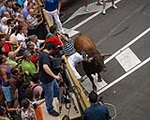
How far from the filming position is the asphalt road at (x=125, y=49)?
1442 cm

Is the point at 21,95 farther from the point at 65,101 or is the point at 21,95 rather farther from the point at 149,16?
the point at 149,16

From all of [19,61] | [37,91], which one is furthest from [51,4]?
[37,91]

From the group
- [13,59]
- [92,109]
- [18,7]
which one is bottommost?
[92,109]

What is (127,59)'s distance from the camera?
1664cm

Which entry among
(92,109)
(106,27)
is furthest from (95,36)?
(92,109)

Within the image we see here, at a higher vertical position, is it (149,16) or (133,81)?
(149,16)

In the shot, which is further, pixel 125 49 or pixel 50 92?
pixel 125 49

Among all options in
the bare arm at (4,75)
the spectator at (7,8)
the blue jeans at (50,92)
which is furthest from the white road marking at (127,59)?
the bare arm at (4,75)

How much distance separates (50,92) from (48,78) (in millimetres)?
486

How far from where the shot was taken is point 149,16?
744 inches

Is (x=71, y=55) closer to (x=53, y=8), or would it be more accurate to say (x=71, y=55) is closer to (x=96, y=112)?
(x=53, y=8)

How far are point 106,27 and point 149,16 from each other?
166 cm

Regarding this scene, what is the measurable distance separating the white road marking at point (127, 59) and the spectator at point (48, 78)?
426cm

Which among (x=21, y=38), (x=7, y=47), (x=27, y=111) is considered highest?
(x=21, y=38)
